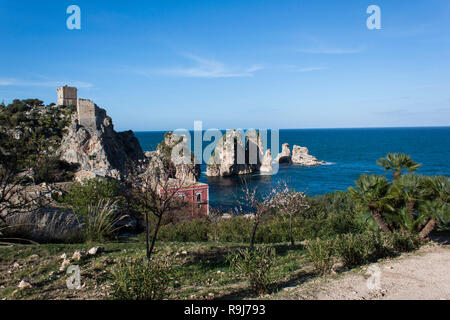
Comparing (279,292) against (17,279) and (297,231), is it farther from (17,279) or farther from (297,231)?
(297,231)

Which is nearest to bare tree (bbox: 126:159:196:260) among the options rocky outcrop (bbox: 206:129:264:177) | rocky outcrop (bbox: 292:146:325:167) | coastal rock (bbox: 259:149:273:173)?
rocky outcrop (bbox: 206:129:264:177)

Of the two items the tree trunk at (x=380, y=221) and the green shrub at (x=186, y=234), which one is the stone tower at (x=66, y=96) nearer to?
the green shrub at (x=186, y=234)

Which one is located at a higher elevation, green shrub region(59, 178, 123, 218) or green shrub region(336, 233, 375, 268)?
green shrub region(336, 233, 375, 268)

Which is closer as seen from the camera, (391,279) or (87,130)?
(391,279)

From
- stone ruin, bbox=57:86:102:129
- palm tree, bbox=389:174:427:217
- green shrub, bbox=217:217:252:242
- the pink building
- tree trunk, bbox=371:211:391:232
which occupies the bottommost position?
the pink building

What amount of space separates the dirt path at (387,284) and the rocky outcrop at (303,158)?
7757 cm

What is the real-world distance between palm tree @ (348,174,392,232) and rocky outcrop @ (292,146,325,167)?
75.3 m

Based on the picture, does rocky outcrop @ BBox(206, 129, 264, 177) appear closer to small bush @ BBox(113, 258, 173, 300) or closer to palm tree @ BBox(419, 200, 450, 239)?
palm tree @ BBox(419, 200, 450, 239)

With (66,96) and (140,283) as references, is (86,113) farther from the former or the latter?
(140,283)

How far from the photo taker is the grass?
440cm

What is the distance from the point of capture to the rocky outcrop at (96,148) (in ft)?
111

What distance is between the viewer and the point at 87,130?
122ft

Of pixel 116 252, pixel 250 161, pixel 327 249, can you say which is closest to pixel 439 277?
pixel 327 249

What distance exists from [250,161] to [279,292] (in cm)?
7020
